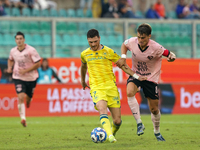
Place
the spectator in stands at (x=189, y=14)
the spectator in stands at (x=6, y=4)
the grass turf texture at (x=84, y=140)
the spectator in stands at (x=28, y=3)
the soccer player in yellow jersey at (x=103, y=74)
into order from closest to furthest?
the grass turf texture at (x=84, y=140), the soccer player in yellow jersey at (x=103, y=74), the spectator in stands at (x=6, y=4), the spectator in stands at (x=28, y=3), the spectator in stands at (x=189, y=14)

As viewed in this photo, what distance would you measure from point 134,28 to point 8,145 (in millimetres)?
11956

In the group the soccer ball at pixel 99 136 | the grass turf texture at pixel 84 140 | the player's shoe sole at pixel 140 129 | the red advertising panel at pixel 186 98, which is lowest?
the red advertising panel at pixel 186 98

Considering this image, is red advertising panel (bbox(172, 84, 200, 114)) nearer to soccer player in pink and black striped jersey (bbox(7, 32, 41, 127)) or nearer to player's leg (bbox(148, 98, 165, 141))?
soccer player in pink and black striped jersey (bbox(7, 32, 41, 127))

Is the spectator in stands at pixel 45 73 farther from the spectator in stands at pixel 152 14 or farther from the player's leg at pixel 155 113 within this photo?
the player's leg at pixel 155 113

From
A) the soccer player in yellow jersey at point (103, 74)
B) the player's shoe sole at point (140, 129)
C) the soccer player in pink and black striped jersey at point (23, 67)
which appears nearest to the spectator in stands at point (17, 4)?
the soccer player in pink and black striped jersey at point (23, 67)

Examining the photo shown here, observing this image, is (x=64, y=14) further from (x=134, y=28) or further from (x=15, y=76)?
(x=15, y=76)

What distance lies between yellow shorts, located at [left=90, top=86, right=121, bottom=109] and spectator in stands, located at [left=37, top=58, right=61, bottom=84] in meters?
9.50

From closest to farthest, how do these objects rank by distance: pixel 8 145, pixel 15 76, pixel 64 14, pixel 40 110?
pixel 8 145, pixel 15 76, pixel 40 110, pixel 64 14

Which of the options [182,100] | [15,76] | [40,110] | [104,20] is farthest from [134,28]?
[15,76]

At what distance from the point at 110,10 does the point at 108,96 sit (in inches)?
465

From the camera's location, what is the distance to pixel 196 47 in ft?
62.1

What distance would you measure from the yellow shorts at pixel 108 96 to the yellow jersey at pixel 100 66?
0.11 m

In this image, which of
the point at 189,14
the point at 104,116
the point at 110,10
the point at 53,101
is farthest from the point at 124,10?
the point at 104,116

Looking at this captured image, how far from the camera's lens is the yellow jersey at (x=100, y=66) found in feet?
24.6
